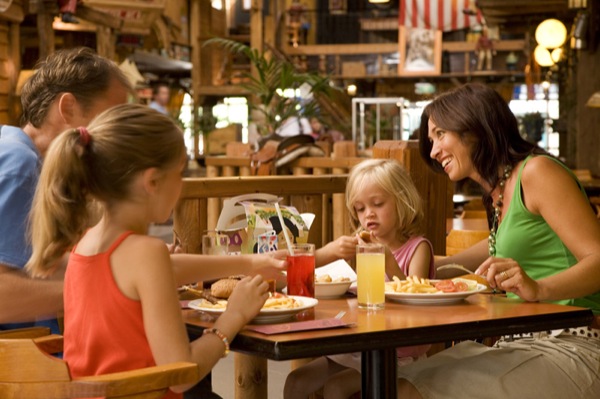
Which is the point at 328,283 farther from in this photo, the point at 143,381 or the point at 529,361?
the point at 143,381

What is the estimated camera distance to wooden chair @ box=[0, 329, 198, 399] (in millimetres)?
2033

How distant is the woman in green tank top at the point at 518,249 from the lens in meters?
2.68

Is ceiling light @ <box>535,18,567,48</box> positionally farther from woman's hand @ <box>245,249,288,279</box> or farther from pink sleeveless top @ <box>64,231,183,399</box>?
pink sleeveless top @ <box>64,231,183,399</box>

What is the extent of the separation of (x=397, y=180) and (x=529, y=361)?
922 mm

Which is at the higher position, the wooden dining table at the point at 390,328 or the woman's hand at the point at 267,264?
Result: the woman's hand at the point at 267,264

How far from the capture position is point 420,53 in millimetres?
25312

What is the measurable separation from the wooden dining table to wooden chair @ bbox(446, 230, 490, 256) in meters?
2.51

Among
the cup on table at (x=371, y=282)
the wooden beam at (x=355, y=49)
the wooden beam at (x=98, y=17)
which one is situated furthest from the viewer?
the wooden beam at (x=355, y=49)

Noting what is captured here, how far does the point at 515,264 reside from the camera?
270cm

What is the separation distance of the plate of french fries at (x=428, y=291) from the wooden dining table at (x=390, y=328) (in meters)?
0.02

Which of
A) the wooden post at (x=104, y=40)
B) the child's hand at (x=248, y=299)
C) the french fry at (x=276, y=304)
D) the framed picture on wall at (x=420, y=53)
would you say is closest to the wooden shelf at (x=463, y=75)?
the framed picture on wall at (x=420, y=53)

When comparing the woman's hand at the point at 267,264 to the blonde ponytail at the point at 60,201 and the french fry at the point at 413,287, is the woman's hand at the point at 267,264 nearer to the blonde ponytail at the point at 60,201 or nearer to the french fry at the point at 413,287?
the french fry at the point at 413,287

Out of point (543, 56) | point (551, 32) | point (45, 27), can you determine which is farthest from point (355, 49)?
point (45, 27)

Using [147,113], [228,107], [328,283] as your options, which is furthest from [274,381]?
[228,107]
